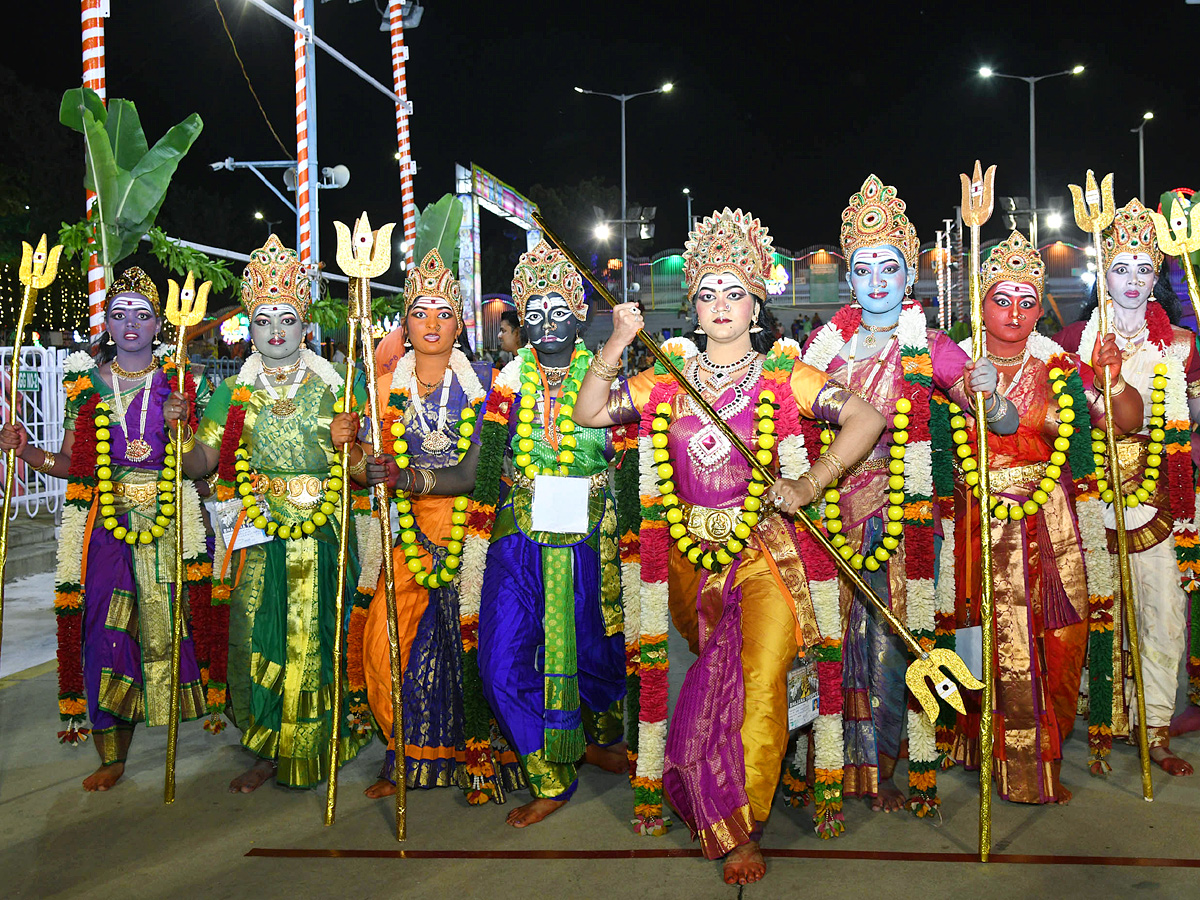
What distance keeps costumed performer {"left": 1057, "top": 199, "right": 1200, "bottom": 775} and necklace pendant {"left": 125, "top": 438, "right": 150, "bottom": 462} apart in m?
3.98

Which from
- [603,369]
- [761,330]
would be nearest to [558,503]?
[603,369]

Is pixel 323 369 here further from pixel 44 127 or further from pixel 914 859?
pixel 44 127

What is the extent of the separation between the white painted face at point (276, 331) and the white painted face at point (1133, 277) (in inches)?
140

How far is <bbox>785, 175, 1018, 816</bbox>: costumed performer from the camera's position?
392 cm

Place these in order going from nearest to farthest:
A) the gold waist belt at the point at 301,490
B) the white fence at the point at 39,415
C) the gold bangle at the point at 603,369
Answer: the gold bangle at the point at 603,369 → the gold waist belt at the point at 301,490 → the white fence at the point at 39,415

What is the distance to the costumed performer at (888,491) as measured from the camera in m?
3.92

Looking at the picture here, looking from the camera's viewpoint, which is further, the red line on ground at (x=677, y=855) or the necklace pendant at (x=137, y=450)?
the necklace pendant at (x=137, y=450)

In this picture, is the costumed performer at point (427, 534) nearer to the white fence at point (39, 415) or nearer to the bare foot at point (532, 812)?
the bare foot at point (532, 812)

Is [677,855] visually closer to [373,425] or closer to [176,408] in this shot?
[373,425]

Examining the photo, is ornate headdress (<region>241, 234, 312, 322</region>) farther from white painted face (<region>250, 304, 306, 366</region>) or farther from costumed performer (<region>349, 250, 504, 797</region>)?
costumed performer (<region>349, 250, 504, 797</region>)

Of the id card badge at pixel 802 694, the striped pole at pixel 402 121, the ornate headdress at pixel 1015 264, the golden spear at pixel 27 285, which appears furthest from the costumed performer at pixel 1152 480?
the striped pole at pixel 402 121

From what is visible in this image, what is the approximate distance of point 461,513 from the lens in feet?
13.9

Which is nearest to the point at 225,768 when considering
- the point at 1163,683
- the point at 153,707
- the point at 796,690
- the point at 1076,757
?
the point at 153,707

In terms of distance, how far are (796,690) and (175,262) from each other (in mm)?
5081
